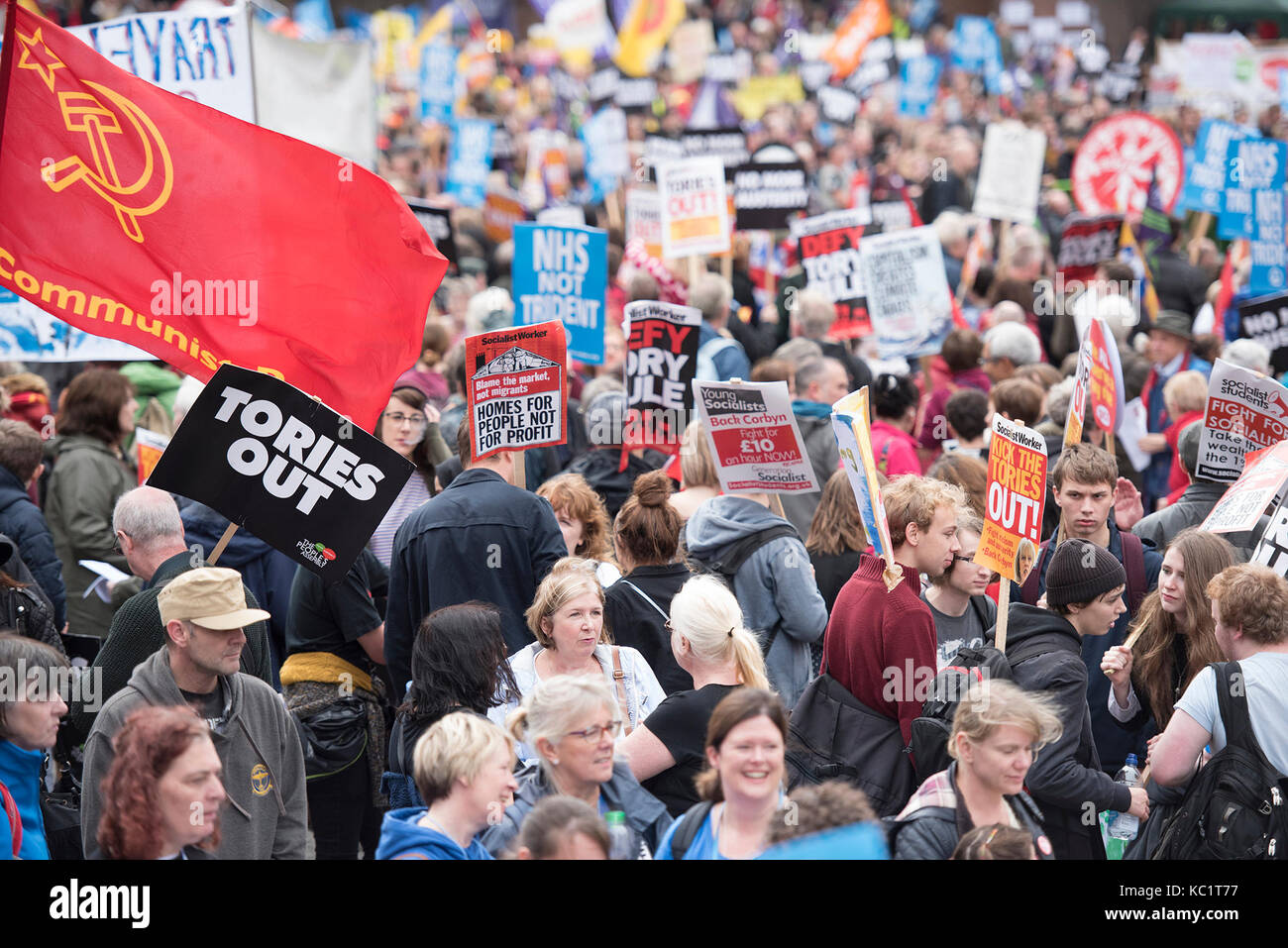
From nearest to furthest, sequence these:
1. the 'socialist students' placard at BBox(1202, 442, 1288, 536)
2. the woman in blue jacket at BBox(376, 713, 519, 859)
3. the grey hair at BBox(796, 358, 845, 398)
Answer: the woman in blue jacket at BBox(376, 713, 519, 859)
the 'socialist students' placard at BBox(1202, 442, 1288, 536)
the grey hair at BBox(796, 358, 845, 398)

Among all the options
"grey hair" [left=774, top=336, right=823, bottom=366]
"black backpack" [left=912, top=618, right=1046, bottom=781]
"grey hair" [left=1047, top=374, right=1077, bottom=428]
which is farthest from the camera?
"grey hair" [left=774, top=336, right=823, bottom=366]

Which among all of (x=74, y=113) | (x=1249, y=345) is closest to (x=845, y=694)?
(x=74, y=113)

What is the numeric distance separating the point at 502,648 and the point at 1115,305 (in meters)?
7.09

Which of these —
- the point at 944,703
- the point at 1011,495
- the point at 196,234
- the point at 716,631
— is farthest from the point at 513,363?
the point at 944,703

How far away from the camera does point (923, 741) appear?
481 centimetres

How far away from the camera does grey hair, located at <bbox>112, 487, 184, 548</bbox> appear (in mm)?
5562

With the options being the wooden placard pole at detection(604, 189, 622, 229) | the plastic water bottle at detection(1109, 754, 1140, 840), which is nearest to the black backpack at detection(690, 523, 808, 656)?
the plastic water bottle at detection(1109, 754, 1140, 840)

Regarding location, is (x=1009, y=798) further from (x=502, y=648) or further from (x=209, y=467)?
(x=209, y=467)

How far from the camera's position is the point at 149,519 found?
5562mm

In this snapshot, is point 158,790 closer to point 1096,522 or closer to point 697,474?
point 697,474

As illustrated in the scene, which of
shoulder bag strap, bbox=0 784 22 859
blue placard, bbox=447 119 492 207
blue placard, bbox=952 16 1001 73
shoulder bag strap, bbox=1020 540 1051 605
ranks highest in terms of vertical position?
blue placard, bbox=952 16 1001 73

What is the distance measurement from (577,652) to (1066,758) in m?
1.62

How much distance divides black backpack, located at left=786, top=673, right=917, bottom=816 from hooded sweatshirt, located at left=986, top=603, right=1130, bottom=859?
42cm

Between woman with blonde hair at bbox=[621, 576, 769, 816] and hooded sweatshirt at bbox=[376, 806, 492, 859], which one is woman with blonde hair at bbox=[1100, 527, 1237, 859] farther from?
hooded sweatshirt at bbox=[376, 806, 492, 859]
